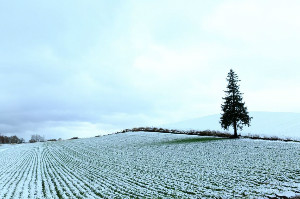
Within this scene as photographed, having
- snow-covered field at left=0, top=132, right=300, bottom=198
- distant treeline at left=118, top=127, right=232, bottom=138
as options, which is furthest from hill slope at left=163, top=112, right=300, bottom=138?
snow-covered field at left=0, top=132, right=300, bottom=198

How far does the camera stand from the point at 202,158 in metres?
28.7

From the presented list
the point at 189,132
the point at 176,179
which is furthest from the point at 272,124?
the point at 176,179

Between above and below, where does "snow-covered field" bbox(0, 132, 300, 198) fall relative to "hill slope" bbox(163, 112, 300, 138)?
below

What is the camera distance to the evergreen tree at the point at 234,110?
4544 centimetres

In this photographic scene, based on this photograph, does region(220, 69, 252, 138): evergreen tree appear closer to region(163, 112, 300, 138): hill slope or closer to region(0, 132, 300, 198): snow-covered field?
region(163, 112, 300, 138): hill slope

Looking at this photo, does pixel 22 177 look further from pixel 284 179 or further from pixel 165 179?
pixel 284 179

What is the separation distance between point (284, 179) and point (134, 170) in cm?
1347

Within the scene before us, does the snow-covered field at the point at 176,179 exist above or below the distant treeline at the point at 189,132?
below

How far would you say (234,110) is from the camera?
4588 cm

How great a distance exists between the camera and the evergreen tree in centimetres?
4544

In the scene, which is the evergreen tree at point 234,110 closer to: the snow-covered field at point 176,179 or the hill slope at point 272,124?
the hill slope at point 272,124

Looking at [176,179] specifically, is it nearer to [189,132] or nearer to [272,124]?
[189,132]

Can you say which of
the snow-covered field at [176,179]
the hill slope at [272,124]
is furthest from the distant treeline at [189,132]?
the snow-covered field at [176,179]

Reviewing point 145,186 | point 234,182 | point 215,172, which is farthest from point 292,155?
point 145,186
